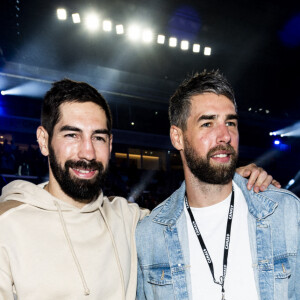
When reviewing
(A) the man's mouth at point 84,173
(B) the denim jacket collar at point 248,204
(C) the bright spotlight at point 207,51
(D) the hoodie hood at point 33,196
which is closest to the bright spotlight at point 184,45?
(C) the bright spotlight at point 207,51

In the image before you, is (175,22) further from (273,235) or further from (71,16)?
(273,235)

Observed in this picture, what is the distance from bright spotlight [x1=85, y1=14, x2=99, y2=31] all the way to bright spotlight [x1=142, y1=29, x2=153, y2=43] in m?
1.40

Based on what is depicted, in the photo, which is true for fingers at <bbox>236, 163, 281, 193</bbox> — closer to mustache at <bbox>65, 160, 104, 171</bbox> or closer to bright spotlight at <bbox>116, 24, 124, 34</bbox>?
mustache at <bbox>65, 160, 104, 171</bbox>

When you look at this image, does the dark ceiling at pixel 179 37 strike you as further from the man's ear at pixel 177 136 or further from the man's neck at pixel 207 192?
the man's neck at pixel 207 192

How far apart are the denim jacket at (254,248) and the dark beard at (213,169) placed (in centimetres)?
19

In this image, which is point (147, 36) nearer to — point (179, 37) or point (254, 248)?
point (179, 37)

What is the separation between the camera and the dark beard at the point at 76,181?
82.4 inches

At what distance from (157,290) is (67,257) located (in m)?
0.70

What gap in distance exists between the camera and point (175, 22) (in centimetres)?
897

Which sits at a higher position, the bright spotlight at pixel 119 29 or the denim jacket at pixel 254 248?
the bright spotlight at pixel 119 29

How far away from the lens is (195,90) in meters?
2.44

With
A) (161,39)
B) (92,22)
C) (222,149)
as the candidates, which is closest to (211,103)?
(222,149)

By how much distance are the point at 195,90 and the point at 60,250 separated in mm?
1539

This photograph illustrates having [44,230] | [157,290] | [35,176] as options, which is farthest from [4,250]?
[35,176]
